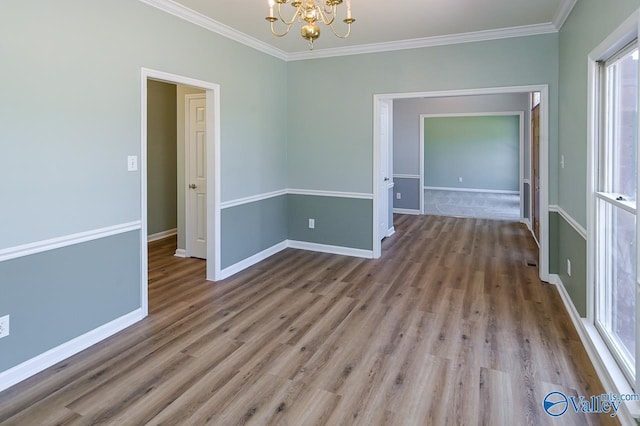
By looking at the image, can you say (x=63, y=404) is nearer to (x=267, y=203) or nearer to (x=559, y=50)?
(x=267, y=203)

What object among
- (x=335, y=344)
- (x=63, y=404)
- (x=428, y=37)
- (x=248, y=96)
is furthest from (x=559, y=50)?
(x=63, y=404)

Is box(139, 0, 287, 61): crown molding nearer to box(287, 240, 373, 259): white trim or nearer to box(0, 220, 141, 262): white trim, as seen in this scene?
box(0, 220, 141, 262): white trim

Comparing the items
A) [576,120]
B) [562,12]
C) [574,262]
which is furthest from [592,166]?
[562,12]

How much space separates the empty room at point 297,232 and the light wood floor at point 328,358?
19 mm

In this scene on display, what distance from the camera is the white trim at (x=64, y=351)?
2.35m

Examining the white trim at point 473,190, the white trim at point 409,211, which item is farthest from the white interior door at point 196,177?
the white trim at point 473,190

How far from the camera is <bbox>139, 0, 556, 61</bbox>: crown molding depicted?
344 cm

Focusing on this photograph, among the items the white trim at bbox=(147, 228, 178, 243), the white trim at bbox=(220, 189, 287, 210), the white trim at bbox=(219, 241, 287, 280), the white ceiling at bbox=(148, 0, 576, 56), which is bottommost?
the white trim at bbox=(219, 241, 287, 280)

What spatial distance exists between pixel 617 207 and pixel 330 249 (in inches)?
137

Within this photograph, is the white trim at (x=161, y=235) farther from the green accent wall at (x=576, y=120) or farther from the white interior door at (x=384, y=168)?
the green accent wall at (x=576, y=120)

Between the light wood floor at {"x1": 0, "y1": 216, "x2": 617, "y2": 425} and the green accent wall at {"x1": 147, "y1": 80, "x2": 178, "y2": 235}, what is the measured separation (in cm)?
218

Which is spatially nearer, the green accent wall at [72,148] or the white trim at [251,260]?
the green accent wall at [72,148]

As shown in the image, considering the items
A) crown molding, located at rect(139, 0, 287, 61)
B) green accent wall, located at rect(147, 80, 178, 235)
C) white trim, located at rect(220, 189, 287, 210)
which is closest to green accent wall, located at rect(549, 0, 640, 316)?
crown molding, located at rect(139, 0, 287, 61)

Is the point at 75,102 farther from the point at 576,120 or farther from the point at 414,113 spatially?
the point at 414,113
